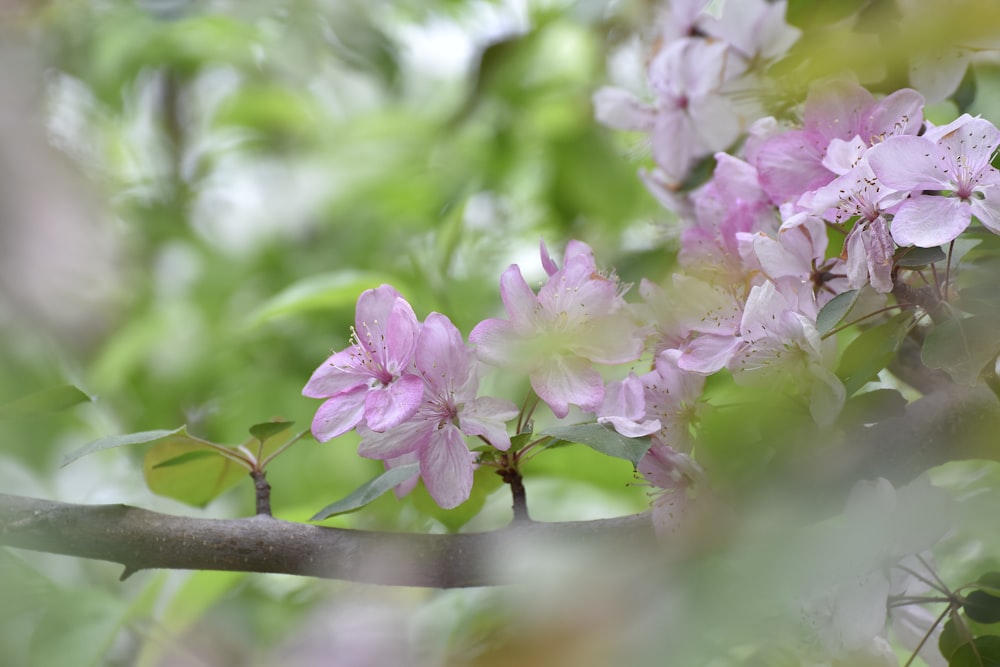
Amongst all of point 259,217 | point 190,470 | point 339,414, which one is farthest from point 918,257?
point 259,217

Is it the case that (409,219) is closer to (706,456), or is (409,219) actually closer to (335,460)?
(335,460)

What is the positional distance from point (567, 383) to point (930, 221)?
148 mm

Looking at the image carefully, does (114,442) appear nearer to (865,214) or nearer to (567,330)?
(567,330)

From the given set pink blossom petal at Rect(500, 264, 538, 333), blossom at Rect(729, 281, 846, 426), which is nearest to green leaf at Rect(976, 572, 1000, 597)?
blossom at Rect(729, 281, 846, 426)

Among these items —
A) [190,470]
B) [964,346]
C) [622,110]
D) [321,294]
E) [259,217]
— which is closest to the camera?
[964,346]

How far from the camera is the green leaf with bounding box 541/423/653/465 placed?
348mm

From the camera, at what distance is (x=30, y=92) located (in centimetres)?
77

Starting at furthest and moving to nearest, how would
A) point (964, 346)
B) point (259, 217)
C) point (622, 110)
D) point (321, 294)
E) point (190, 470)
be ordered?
point (259, 217) → point (321, 294) → point (622, 110) → point (190, 470) → point (964, 346)

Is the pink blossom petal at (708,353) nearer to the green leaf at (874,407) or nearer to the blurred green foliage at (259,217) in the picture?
the green leaf at (874,407)

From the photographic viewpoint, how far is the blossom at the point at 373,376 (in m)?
0.37

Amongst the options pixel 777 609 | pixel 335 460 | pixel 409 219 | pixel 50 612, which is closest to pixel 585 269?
pixel 777 609

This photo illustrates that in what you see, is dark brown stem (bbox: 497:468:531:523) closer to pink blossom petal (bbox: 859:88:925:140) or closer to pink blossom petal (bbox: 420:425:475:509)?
pink blossom petal (bbox: 420:425:475:509)

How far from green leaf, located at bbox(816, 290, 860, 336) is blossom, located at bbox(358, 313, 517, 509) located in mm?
121

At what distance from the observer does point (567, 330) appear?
376mm
